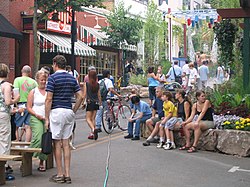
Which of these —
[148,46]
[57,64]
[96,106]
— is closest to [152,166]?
[57,64]

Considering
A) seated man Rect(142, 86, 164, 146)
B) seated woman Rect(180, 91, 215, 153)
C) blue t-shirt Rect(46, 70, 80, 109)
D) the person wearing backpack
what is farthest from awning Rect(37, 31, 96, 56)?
blue t-shirt Rect(46, 70, 80, 109)

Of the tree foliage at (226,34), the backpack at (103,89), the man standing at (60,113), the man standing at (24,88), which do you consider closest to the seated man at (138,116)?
the backpack at (103,89)

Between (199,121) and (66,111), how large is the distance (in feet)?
13.6

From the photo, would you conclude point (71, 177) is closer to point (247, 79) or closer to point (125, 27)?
point (247, 79)

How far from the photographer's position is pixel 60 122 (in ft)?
25.2

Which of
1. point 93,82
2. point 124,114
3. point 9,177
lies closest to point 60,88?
point 9,177

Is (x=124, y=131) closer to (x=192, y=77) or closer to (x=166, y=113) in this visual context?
(x=166, y=113)

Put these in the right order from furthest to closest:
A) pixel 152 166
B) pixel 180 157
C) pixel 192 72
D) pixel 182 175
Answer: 1. pixel 192 72
2. pixel 180 157
3. pixel 152 166
4. pixel 182 175

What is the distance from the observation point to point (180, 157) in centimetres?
1030

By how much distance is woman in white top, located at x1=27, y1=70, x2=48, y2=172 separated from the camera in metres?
8.41

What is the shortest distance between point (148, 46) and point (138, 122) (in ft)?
93.0

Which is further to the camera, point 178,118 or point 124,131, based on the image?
point 124,131

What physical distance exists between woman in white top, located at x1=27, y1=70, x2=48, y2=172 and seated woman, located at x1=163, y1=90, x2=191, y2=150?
11.2ft

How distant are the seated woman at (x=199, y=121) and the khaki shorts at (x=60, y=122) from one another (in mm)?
3902
